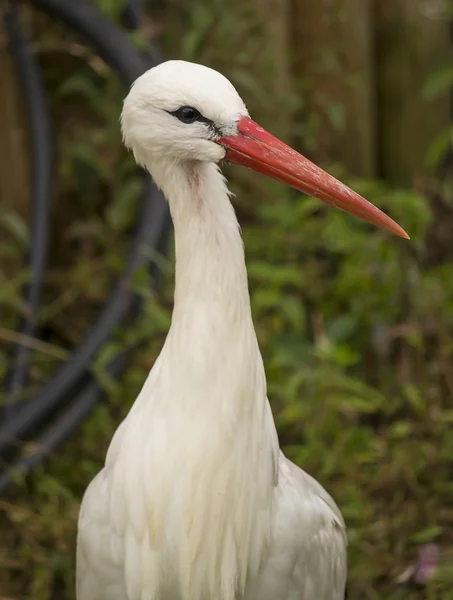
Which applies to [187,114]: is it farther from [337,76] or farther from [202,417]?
[337,76]

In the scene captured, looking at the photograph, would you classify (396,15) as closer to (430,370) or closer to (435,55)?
(435,55)

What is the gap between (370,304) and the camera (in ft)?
8.64

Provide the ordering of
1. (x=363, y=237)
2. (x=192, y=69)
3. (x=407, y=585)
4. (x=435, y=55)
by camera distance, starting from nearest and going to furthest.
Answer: (x=192, y=69) → (x=407, y=585) → (x=363, y=237) → (x=435, y=55)

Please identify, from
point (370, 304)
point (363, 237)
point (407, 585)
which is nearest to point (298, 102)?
point (363, 237)

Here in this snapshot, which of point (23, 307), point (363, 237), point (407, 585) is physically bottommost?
point (407, 585)

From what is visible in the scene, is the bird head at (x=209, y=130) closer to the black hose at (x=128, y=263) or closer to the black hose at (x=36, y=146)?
the black hose at (x=128, y=263)

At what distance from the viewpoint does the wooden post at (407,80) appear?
2926mm

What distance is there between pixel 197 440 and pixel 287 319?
1.15 meters

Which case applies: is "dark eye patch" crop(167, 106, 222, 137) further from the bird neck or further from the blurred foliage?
the blurred foliage

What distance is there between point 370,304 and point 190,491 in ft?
3.94

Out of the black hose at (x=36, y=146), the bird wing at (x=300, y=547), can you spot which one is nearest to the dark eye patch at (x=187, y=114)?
the bird wing at (x=300, y=547)

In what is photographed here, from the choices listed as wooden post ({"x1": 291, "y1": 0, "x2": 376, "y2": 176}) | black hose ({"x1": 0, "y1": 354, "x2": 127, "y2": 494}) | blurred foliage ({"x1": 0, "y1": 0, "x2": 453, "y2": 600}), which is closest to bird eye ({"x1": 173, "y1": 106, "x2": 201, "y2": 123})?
blurred foliage ({"x1": 0, "y1": 0, "x2": 453, "y2": 600})

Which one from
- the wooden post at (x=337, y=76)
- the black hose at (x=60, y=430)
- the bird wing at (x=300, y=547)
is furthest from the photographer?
the wooden post at (x=337, y=76)

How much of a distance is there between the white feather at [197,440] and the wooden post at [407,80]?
1.53 meters
